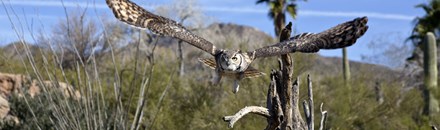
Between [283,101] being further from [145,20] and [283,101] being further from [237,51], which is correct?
[145,20]

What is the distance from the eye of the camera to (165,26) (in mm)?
5816

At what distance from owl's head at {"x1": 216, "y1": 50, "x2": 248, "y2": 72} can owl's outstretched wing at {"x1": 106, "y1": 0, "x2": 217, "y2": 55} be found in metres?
0.20

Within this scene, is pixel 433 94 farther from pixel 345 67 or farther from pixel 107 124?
pixel 107 124

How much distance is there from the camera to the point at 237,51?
5574mm

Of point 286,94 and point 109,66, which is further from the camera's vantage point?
point 109,66

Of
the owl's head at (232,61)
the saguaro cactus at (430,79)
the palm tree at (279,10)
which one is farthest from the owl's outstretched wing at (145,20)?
the palm tree at (279,10)

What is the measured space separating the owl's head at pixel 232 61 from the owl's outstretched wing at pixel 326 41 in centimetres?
14

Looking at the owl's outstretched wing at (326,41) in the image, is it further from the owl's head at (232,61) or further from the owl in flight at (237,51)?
the owl's head at (232,61)

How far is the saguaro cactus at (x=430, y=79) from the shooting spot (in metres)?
18.4

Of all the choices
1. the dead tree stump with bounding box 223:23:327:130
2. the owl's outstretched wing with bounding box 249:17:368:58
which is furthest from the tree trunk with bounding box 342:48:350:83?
the owl's outstretched wing with bounding box 249:17:368:58

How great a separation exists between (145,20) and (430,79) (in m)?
14.7

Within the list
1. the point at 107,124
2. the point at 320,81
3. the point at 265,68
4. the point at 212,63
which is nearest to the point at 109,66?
the point at 320,81

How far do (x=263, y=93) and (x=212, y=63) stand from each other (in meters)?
8.09

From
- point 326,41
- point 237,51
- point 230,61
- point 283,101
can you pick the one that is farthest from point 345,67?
point 230,61
